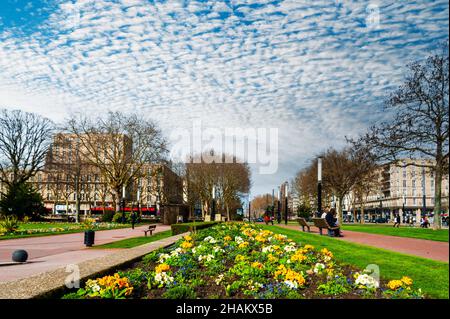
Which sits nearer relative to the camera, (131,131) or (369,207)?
(131,131)

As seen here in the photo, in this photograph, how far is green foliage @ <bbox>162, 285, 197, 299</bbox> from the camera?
482 cm

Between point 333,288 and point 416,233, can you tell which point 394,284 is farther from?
point 416,233

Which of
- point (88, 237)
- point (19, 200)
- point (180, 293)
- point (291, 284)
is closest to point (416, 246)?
point (291, 284)

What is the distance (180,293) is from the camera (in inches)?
192

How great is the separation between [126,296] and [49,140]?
158 ft

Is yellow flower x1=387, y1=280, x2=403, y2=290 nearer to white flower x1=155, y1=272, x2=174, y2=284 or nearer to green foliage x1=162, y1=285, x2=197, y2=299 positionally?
green foliage x1=162, y1=285, x2=197, y2=299

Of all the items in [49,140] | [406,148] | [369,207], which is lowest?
[369,207]

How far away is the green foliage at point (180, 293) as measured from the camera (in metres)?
4.82

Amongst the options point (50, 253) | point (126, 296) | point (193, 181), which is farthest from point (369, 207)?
point (126, 296)
